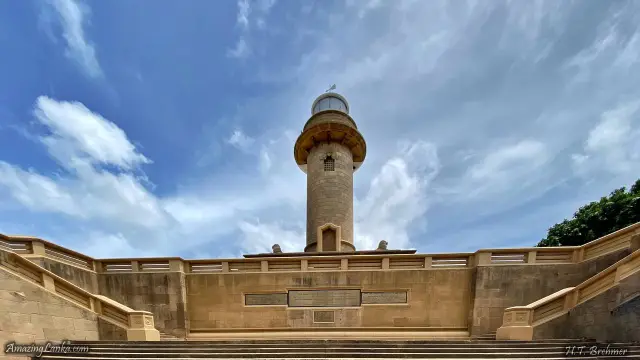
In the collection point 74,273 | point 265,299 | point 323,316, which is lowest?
point 323,316

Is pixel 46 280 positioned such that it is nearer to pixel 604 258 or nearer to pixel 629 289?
pixel 629 289

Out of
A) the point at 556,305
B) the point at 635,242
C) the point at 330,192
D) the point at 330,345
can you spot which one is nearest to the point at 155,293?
the point at 330,345

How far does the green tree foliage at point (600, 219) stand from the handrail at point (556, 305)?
1268 cm

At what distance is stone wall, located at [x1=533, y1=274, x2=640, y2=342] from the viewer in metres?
8.16

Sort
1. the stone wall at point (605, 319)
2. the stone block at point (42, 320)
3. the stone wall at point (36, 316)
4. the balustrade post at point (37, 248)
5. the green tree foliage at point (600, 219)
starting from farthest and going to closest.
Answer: the green tree foliage at point (600, 219)
the balustrade post at point (37, 248)
the stone block at point (42, 320)
the stone wall at point (36, 316)
the stone wall at point (605, 319)

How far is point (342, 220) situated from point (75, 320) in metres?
14.0

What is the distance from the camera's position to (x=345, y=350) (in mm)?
7375

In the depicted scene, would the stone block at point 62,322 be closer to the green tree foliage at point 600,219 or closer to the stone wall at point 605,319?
the stone wall at point 605,319

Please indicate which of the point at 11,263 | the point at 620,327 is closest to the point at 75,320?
the point at 11,263

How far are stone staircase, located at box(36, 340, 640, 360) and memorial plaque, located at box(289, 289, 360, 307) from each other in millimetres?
4215

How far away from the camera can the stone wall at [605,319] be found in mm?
8156

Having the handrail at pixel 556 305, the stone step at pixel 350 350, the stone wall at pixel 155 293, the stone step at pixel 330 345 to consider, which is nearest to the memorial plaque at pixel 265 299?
the stone wall at pixel 155 293

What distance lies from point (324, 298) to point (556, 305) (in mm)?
8228

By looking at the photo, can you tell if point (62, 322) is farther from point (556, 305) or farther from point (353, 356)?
point (556, 305)
